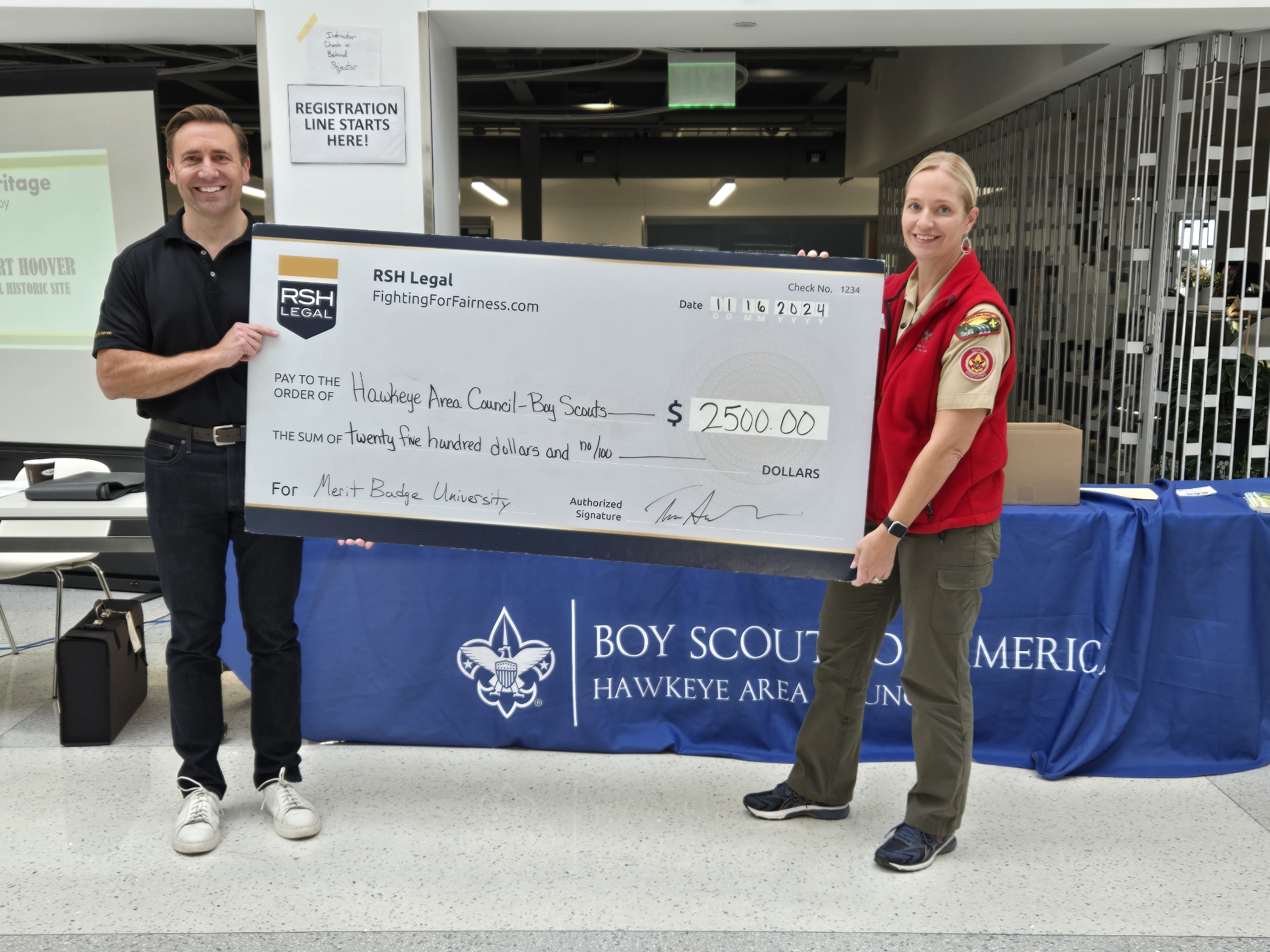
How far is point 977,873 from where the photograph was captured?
7.00 ft

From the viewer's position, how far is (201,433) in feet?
7.02

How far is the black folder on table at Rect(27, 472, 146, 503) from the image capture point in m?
2.88

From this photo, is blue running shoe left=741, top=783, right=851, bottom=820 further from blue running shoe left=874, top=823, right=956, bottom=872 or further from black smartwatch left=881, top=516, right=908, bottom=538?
black smartwatch left=881, top=516, right=908, bottom=538

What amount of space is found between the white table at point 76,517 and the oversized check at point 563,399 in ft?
3.14

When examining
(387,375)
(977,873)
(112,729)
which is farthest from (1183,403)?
(112,729)

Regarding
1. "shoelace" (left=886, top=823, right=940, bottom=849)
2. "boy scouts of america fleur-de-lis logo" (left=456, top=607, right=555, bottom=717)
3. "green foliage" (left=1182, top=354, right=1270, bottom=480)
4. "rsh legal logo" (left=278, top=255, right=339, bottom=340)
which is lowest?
"shoelace" (left=886, top=823, right=940, bottom=849)

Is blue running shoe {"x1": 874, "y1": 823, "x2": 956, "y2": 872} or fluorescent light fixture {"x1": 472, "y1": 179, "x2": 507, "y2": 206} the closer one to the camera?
blue running shoe {"x1": 874, "y1": 823, "x2": 956, "y2": 872}

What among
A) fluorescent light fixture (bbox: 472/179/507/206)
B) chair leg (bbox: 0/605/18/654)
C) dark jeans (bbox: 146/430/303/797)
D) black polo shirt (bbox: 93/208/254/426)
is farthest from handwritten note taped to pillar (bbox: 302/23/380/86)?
fluorescent light fixture (bbox: 472/179/507/206)

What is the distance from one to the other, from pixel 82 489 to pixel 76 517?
117mm

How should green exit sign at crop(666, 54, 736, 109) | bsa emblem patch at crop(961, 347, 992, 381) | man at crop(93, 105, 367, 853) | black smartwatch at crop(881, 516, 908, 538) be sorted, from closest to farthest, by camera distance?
bsa emblem patch at crop(961, 347, 992, 381) → black smartwatch at crop(881, 516, 908, 538) → man at crop(93, 105, 367, 853) → green exit sign at crop(666, 54, 736, 109)

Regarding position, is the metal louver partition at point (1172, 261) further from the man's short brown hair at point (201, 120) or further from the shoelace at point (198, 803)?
the shoelace at point (198, 803)

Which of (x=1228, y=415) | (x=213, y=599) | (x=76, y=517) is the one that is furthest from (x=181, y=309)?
(x=1228, y=415)

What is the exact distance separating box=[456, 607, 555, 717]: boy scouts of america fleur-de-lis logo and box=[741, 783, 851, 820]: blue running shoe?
69 centimetres

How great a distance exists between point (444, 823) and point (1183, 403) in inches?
119
